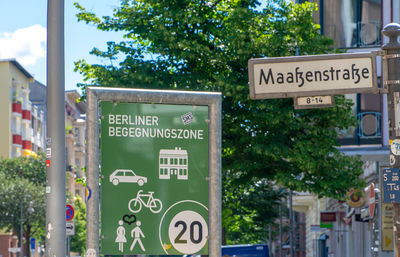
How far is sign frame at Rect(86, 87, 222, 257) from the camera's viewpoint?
4.98 meters

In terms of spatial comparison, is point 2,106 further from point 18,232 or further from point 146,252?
point 146,252

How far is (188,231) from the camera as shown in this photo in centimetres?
515

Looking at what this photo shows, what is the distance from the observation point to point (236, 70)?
24.2 metres

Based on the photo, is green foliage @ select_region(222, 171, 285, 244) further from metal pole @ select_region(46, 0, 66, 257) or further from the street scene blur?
metal pole @ select_region(46, 0, 66, 257)

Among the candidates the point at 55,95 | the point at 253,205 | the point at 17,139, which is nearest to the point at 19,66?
the point at 17,139

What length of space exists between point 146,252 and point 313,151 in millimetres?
18562

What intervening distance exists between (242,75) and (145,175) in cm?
1909

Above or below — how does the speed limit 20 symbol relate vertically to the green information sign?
below

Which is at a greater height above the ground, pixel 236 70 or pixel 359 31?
pixel 359 31

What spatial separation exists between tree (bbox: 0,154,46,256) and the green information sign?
67.0m

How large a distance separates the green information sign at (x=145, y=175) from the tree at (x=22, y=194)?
67032 millimetres

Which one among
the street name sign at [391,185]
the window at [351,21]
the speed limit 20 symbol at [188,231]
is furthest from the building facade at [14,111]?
the speed limit 20 symbol at [188,231]

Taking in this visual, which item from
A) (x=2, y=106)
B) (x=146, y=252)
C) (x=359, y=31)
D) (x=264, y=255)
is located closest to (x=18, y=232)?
(x=2, y=106)

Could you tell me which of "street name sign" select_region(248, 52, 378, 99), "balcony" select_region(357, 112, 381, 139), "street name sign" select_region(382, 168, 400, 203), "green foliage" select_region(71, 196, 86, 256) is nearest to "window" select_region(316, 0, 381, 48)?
"balcony" select_region(357, 112, 381, 139)
